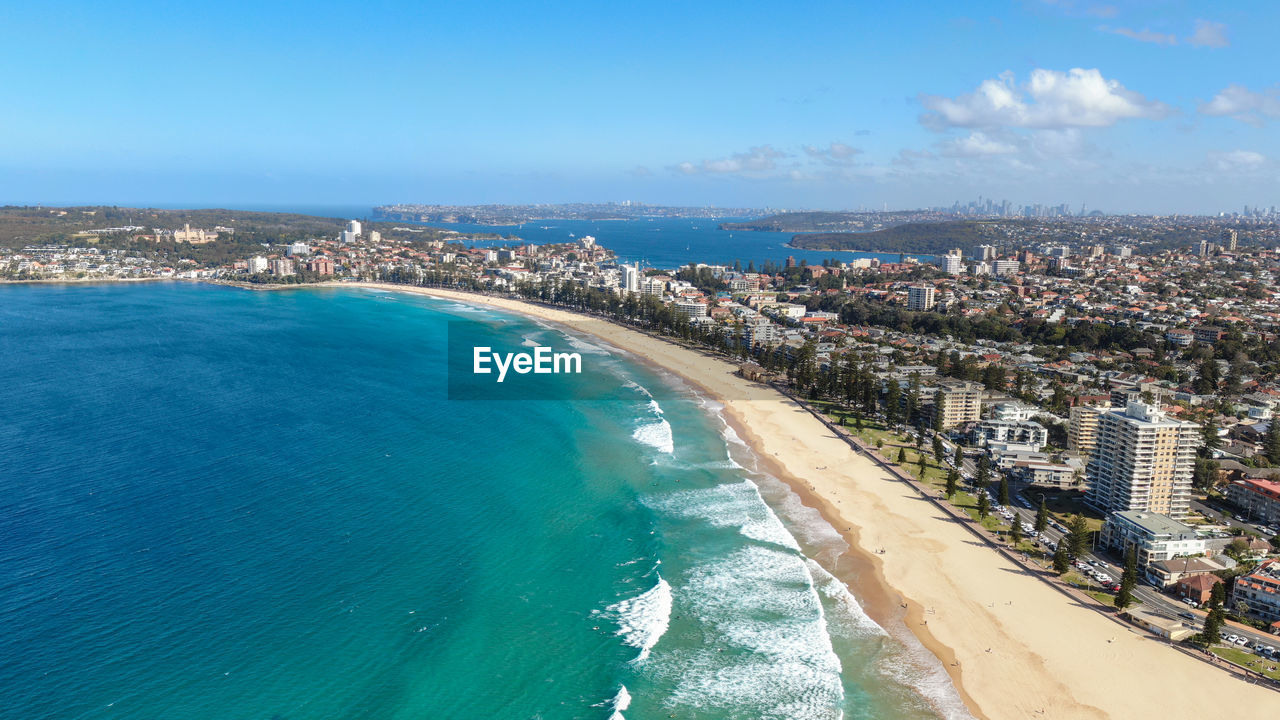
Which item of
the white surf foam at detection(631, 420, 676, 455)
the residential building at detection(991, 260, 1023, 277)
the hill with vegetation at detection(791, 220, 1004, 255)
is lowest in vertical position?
the white surf foam at detection(631, 420, 676, 455)

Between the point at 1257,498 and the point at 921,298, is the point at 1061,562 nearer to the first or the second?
the point at 1257,498

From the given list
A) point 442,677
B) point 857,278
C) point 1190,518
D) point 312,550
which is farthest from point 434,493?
point 857,278

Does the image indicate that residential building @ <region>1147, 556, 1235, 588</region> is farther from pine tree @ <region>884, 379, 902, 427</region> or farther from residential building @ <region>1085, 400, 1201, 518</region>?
pine tree @ <region>884, 379, 902, 427</region>

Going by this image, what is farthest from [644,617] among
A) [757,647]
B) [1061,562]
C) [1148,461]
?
[1148,461]

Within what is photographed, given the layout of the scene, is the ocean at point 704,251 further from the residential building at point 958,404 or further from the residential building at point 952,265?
the residential building at point 958,404


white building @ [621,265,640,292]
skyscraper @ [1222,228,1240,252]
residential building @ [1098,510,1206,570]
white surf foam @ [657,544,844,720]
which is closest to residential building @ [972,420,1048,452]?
residential building @ [1098,510,1206,570]

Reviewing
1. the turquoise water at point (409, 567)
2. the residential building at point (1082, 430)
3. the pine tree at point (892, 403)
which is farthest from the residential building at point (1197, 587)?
the pine tree at point (892, 403)
